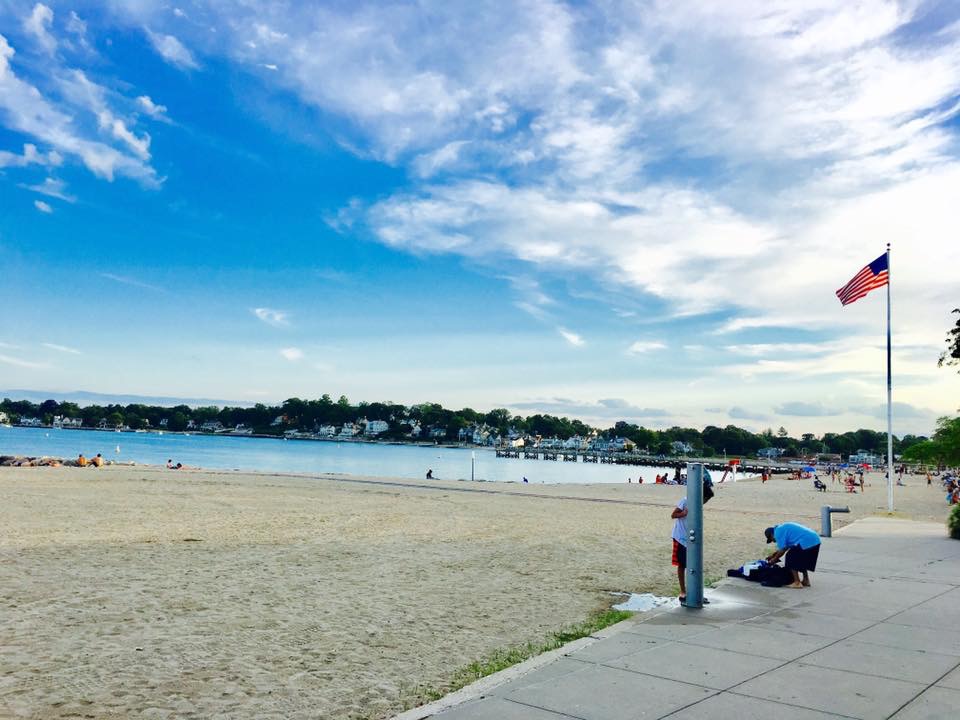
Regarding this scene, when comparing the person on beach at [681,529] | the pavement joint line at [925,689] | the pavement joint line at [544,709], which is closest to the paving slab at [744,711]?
the pavement joint line at [925,689]

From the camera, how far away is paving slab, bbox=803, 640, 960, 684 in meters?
6.11

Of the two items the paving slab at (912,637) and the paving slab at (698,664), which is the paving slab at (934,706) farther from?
the paving slab at (912,637)

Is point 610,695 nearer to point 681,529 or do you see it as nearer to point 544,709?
point 544,709

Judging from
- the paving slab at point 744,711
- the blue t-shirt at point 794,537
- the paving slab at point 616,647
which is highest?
the blue t-shirt at point 794,537

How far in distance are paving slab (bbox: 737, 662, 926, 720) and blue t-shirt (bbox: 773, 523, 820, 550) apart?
4492 mm

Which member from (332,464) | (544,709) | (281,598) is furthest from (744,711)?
(332,464)

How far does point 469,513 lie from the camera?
84.2ft

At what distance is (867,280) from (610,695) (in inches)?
926

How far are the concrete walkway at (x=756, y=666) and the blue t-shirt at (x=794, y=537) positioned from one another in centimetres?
64

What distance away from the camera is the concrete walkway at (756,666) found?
514cm

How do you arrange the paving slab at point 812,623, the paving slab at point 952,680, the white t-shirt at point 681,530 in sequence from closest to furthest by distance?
the paving slab at point 952,680
the paving slab at point 812,623
the white t-shirt at point 681,530

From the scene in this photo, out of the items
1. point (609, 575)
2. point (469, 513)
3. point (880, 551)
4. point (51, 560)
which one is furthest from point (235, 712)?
point (469, 513)

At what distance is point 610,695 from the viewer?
540 centimetres

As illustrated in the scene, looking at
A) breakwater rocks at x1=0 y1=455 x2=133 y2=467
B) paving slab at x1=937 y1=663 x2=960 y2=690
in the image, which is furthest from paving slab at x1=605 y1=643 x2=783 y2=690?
breakwater rocks at x1=0 y1=455 x2=133 y2=467
